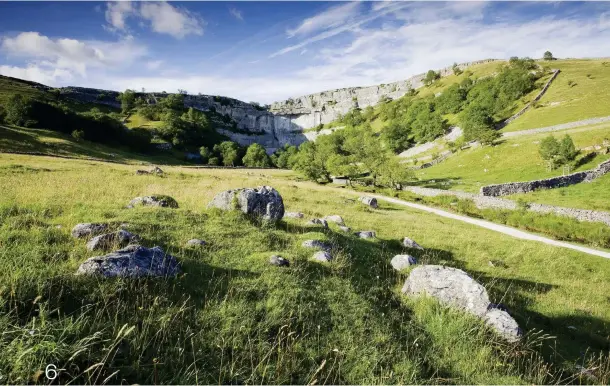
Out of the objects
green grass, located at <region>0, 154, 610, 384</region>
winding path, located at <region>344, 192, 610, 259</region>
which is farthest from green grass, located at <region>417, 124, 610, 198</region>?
green grass, located at <region>0, 154, 610, 384</region>

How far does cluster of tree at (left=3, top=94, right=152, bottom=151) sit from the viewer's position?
8312 centimetres

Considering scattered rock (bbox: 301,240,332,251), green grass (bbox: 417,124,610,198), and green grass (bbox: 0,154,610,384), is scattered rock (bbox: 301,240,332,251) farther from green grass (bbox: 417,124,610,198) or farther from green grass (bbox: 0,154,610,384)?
green grass (bbox: 417,124,610,198)

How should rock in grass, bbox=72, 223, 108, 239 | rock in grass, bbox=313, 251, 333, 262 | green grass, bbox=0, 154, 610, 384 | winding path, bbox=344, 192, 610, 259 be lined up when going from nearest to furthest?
green grass, bbox=0, 154, 610, 384 → rock in grass, bbox=72, 223, 108, 239 → rock in grass, bbox=313, 251, 333, 262 → winding path, bbox=344, 192, 610, 259

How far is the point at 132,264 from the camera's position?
6.46m

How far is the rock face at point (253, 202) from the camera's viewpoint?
13227mm

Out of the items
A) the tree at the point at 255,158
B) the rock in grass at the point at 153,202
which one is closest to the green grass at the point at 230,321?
the rock in grass at the point at 153,202

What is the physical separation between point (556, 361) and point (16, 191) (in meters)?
22.4

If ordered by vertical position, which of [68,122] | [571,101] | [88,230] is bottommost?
[88,230]

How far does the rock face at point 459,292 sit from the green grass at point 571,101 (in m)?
101

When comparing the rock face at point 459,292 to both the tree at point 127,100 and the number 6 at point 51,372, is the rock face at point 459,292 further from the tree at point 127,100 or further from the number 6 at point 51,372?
the tree at point 127,100

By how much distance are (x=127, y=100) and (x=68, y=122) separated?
316 feet

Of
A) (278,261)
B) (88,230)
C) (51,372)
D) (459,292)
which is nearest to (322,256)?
(278,261)

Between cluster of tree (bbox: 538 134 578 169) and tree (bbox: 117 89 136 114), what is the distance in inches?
7416

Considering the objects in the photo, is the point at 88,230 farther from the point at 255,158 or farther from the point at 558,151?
the point at 255,158
